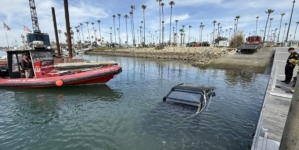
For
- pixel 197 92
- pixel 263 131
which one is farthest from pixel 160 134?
pixel 263 131

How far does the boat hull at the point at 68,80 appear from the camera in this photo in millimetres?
10453

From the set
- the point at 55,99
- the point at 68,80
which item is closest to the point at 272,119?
the point at 55,99

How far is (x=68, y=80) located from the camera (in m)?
10.6

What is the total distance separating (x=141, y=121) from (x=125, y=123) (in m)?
0.65

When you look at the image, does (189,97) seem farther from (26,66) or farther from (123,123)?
(26,66)

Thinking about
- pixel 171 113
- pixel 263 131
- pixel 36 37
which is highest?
pixel 36 37

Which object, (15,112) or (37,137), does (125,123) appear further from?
(15,112)

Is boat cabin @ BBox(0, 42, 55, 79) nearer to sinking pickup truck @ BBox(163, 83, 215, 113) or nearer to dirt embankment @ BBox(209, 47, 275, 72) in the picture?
sinking pickup truck @ BBox(163, 83, 215, 113)

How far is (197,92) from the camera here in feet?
21.0

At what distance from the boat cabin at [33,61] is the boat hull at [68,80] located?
54cm

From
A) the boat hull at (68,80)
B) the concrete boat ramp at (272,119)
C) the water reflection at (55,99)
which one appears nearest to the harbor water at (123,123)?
the water reflection at (55,99)

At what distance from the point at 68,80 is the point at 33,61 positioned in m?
Result: 2.63

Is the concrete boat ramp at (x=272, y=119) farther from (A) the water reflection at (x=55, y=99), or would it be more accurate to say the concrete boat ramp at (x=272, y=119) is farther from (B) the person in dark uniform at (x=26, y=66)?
(B) the person in dark uniform at (x=26, y=66)

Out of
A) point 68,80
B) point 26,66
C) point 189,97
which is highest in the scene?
point 26,66
